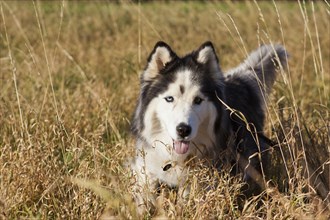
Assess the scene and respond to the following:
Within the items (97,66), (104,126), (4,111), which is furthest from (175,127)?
(97,66)

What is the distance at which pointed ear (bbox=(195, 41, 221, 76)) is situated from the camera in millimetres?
3852

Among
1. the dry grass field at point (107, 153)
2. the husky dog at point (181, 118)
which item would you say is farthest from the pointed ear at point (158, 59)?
the dry grass field at point (107, 153)

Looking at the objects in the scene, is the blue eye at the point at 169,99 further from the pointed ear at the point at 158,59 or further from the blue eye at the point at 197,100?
the pointed ear at the point at 158,59

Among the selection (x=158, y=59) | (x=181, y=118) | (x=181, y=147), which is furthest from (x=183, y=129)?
(x=158, y=59)

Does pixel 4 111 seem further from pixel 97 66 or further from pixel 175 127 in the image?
pixel 97 66

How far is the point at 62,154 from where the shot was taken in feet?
13.0

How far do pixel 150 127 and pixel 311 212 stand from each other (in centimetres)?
111

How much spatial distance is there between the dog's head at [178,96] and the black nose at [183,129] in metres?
0.02

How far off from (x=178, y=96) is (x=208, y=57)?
1.16 feet

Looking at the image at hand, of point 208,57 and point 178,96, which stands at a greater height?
point 208,57

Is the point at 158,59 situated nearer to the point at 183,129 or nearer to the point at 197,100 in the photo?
the point at 197,100

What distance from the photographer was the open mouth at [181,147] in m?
3.70

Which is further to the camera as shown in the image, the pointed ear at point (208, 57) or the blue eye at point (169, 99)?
the pointed ear at point (208, 57)

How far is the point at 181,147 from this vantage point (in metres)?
3.70
